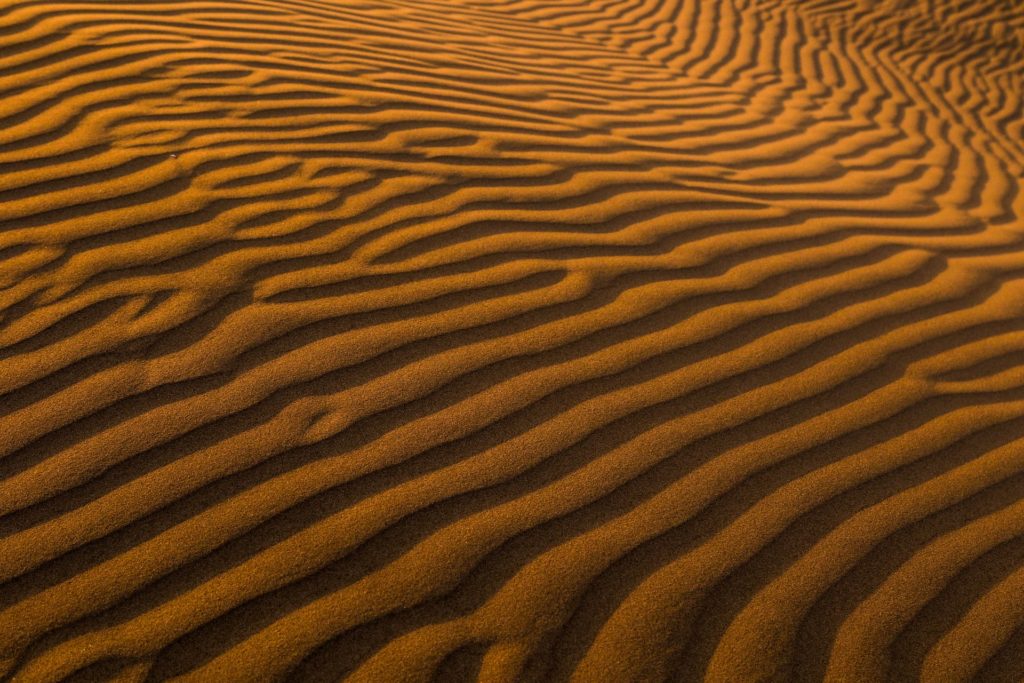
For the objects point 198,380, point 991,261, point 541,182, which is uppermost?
point 541,182

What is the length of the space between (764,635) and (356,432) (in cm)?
102

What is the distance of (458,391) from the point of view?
2.16 metres

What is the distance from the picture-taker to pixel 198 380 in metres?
2.08

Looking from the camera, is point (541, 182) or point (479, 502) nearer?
point (479, 502)

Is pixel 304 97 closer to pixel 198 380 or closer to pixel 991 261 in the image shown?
pixel 198 380

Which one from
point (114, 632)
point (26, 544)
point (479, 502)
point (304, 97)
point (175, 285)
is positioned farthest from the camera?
point (304, 97)

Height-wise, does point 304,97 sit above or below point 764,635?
above

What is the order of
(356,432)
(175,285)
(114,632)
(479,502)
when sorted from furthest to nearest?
(175,285) < (356,432) < (479,502) < (114,632)

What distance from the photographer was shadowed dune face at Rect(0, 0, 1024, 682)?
5.49 ft

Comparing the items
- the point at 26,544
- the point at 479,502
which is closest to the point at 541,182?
the point at 479,502

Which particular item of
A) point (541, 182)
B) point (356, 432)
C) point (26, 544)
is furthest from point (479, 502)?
point (541, 182)

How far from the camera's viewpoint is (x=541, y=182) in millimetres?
3275

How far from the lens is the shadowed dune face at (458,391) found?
167 centimetres

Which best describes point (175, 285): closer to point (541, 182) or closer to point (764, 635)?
point (541, 182)
